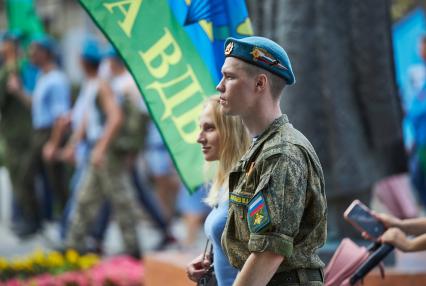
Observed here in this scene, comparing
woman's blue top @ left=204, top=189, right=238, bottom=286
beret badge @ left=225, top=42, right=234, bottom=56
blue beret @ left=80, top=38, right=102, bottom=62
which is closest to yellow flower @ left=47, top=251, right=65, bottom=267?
blue beret @ left=80, top=38, right=102, bottom=62

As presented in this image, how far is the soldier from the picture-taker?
10.7ft

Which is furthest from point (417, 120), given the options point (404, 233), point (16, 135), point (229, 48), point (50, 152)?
point (229, 48)

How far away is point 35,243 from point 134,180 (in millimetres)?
2153

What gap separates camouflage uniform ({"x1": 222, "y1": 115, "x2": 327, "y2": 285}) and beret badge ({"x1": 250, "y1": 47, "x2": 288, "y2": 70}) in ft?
0.57

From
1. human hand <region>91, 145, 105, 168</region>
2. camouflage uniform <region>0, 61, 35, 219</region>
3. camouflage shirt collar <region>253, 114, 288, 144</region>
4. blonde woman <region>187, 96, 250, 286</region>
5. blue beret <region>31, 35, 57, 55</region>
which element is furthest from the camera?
camouflage uniform <region>0, 61, 35, 219</region>

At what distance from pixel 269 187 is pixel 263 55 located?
44 centimetres

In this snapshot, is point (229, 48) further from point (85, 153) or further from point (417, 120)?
point (417, 120)

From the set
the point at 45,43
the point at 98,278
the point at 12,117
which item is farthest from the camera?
the point at 12,117

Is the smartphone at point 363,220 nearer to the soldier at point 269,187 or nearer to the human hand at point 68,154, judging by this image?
the soldier at point 269,187

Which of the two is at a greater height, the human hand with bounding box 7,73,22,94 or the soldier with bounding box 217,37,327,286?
the human hand with bounding box 7,73,22,94

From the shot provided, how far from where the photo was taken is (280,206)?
3.26 meters

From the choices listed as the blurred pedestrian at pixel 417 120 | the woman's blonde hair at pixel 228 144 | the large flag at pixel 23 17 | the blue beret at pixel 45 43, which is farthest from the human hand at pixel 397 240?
the large flag at pixel 23 17

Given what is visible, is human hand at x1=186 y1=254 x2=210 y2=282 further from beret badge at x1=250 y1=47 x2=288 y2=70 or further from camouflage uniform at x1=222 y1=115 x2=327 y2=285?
beret badge at x1=250 y1=47 x2=288 y2=70

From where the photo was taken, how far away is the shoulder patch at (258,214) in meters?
3.26
